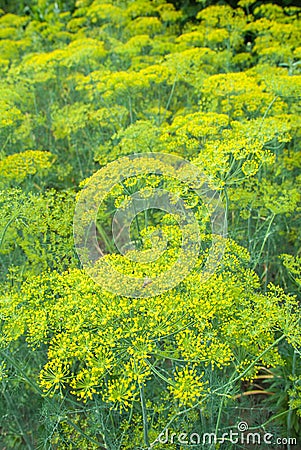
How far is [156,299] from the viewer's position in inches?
93.0

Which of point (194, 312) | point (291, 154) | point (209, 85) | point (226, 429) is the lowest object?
point (226, 429)

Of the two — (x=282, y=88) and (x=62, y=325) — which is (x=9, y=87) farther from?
(x=62, y=325)

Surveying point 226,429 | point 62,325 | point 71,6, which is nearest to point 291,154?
point 226,429

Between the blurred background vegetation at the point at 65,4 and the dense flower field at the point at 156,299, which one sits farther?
the blurred background vegetation at the point at 65,4

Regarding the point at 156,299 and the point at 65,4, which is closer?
the point at 156,299

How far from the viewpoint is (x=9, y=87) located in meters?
5.34

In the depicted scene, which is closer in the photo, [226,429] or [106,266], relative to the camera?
[106,266]

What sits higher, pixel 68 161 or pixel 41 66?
pixel 41 66

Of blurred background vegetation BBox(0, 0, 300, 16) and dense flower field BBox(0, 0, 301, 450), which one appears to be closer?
dense flower field BBox(0, 0, 301, 450)

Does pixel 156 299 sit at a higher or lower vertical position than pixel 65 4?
higher

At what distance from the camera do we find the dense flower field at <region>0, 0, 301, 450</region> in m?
2.38

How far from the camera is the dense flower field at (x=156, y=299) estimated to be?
238 centimetres

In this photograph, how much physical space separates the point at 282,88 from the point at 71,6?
27.0 feet

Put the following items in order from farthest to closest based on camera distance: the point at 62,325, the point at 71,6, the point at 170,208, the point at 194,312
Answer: the point at 71,6 → the point at 170,208 → the point at 62,325 → the point at 194,312
